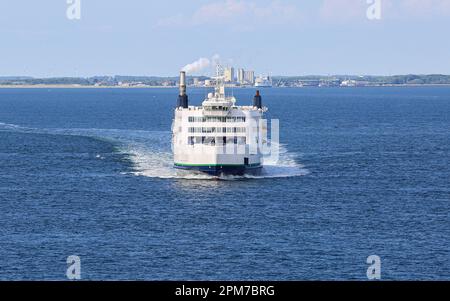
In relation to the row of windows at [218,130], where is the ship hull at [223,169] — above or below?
below

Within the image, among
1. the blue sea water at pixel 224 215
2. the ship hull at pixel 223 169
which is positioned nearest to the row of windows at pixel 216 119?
the ship hull at pixel 223 169

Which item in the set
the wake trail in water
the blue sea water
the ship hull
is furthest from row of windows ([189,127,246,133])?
the blue sea water

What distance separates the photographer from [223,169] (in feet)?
301

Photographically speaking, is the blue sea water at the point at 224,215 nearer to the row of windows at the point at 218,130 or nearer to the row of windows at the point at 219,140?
the row of windows at the point at 219,140

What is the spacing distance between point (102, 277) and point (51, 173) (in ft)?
161

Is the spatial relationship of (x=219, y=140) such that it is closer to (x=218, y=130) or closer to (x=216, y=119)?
(x=218, y=130)

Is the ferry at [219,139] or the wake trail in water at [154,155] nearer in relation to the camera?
the ferry at [219,139]

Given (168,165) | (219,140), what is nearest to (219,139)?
(219,140)

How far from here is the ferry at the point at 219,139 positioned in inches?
3612

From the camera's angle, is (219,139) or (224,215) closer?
(224,215)

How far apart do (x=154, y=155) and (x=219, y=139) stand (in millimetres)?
21809

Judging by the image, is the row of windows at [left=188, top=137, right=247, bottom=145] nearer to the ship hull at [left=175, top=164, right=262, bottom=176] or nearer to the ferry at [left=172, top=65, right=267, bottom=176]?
the ferry at [left=172, top=65, right=267, bottom=176]
